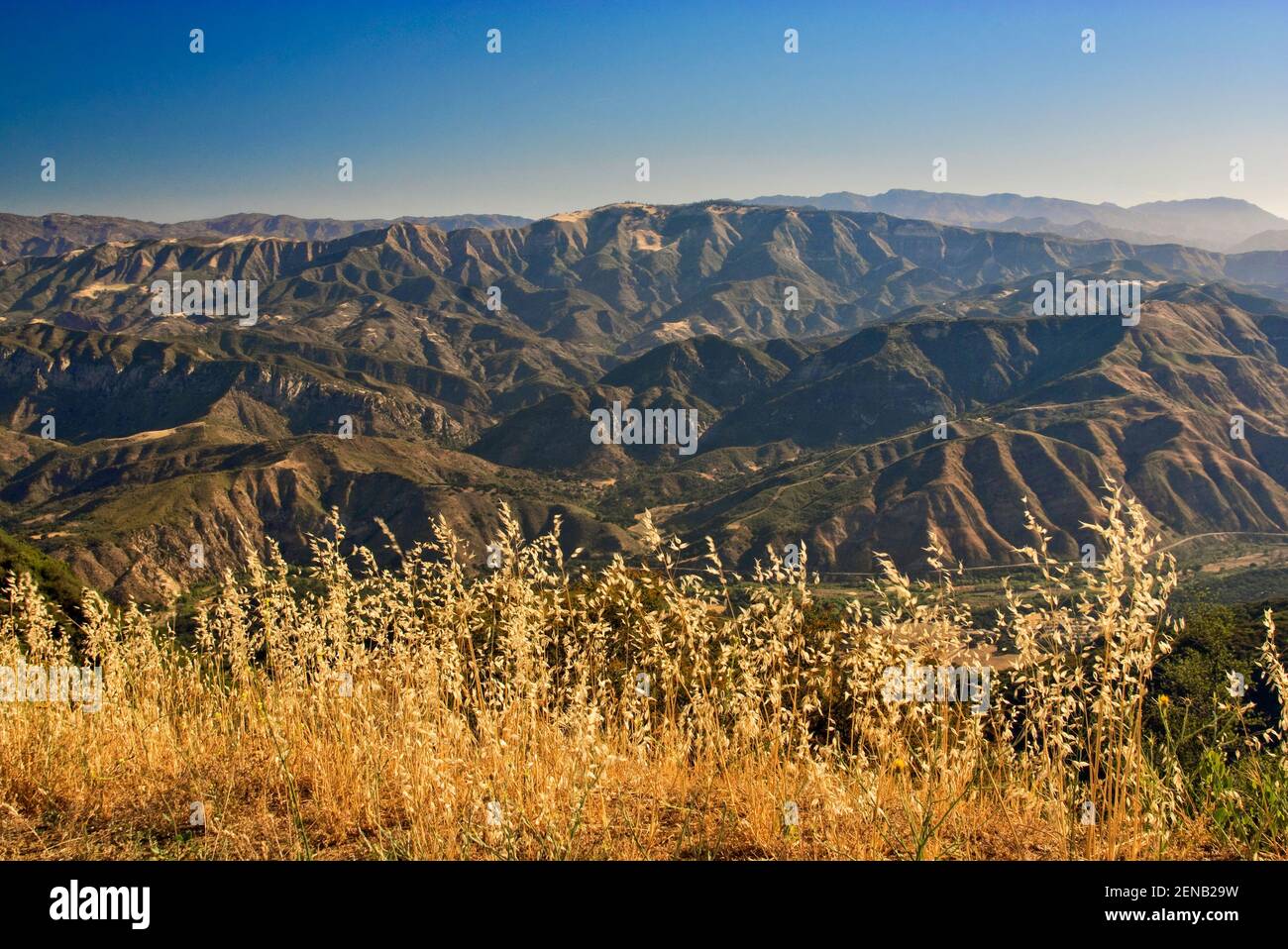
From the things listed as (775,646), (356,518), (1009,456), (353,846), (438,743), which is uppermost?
(775,646)

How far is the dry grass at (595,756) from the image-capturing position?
3938mm

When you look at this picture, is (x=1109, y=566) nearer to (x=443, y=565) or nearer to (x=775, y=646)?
(x=775, y=646)

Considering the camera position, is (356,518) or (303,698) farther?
(356,518)

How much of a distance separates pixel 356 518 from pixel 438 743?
18683cm

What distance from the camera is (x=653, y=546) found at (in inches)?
207

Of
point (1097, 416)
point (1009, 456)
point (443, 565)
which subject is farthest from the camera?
point (1097, 416)

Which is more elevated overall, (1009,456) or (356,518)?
(1009,456)

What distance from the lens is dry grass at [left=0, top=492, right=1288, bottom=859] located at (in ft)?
12.9

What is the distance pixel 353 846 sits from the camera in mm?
4336

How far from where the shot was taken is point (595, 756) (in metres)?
4.41
